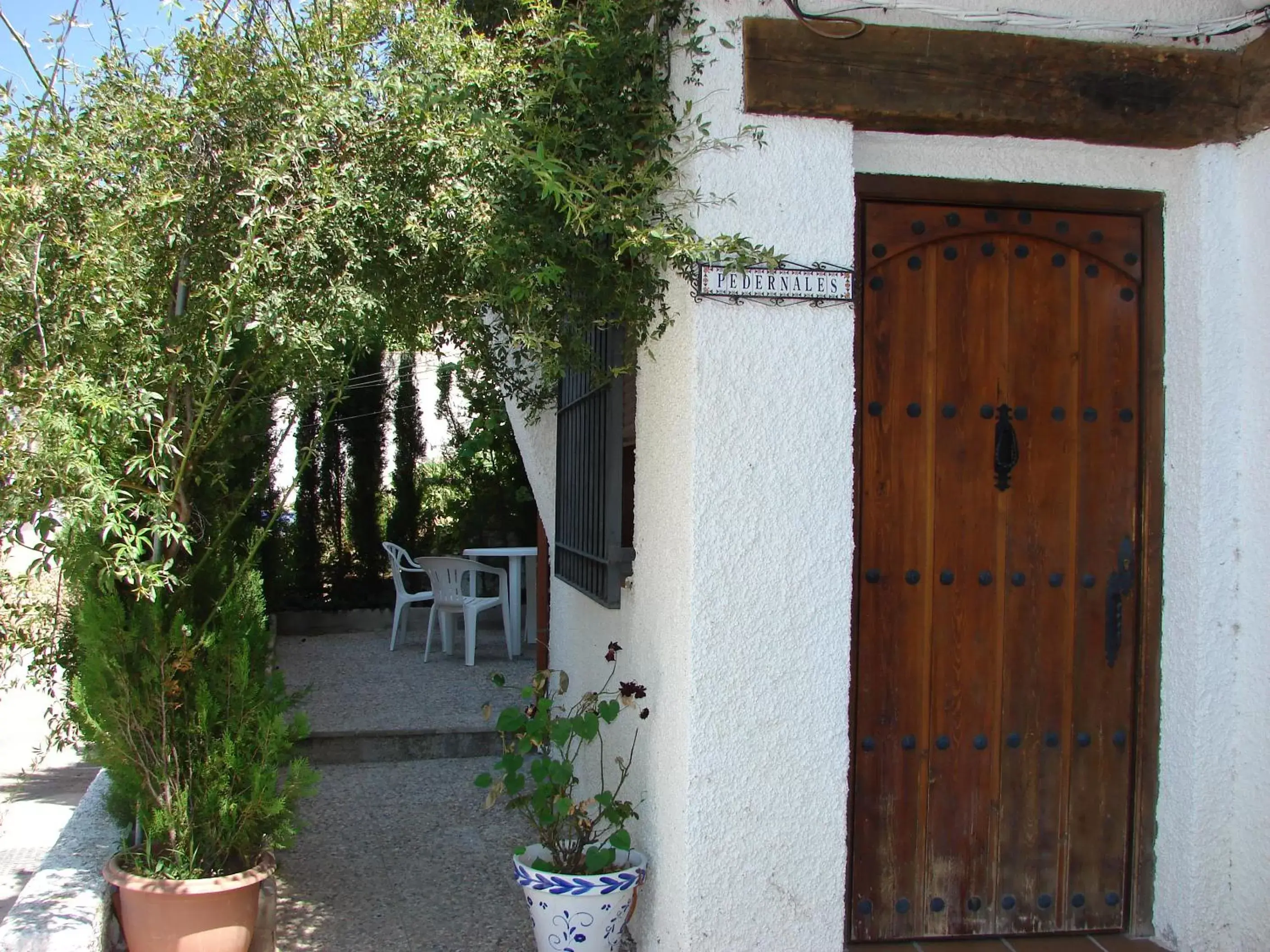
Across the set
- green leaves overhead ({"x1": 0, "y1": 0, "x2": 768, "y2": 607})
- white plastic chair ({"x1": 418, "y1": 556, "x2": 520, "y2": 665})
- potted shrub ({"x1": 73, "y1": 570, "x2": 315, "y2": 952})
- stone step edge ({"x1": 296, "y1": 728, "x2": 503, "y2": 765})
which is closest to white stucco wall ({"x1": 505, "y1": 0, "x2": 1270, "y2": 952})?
green leaves overhead ({"x1": 0, "y1": 0, "x2": 768, "y2": 607})

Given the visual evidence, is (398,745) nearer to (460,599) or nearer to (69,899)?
(460,599)

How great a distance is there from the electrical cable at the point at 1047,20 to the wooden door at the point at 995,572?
0.53 meters

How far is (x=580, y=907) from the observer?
2.96m

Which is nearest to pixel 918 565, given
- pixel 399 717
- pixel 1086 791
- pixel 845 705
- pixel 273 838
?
pixel 845 705

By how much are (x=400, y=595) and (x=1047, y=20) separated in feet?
22.4

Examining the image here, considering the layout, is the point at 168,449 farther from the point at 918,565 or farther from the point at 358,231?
the point at 918,565

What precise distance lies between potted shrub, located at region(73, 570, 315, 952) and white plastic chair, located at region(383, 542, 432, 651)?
486 centimetres

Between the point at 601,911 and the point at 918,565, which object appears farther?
the point at 918,565

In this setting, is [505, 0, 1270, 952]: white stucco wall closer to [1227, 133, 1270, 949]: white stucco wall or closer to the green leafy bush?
[1227, 133, 1270, 949]: white stucco wall

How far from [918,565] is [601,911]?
134 centimetres

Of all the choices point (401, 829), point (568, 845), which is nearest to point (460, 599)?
point (401, 829)

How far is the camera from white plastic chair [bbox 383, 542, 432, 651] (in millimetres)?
8602

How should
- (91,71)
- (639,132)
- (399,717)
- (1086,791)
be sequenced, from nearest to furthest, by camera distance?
(639,132), (91,71), (1086,791), (399,717)

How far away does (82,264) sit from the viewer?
114 inches
